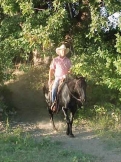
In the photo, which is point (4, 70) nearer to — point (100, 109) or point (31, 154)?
point (100, 109)

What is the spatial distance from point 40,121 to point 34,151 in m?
3.33

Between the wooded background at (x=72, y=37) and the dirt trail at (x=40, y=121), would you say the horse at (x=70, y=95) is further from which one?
the wooded background at (x=72, y=37)

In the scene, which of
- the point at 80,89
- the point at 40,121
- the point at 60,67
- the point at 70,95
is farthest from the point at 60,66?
the point at 40,121

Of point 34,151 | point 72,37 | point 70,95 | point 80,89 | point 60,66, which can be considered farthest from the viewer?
point 72,37

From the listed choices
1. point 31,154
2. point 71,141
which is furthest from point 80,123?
point 31,154

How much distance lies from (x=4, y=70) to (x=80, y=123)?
272cm

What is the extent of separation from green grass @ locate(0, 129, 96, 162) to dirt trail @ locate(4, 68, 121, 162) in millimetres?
373

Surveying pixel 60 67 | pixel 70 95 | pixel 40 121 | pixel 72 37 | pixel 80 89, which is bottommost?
pixel 40 121

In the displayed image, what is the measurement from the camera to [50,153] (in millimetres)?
7145

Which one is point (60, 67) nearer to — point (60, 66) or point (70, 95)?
point (60, 66)

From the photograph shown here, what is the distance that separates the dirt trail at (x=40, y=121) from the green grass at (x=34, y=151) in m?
0.37

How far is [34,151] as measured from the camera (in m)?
7.21

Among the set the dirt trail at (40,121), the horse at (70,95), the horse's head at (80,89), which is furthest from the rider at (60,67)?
the dirt trail at (40,121)

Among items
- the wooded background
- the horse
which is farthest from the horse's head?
the wooded background
